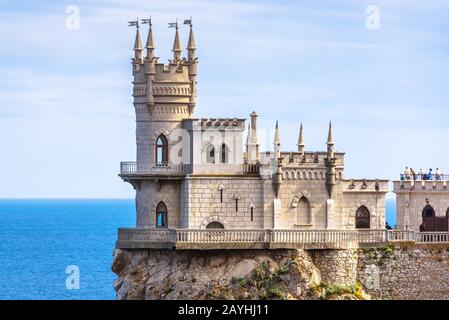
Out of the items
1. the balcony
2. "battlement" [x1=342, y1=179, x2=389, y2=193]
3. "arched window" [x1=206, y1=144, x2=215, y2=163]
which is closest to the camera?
the balcony

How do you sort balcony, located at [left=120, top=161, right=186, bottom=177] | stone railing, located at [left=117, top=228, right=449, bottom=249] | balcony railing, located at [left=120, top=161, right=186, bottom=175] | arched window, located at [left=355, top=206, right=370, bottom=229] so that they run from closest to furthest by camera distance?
stone railing, located at [left=117, top=228, right=449, bottom=249], balcony, located at [left=120, top=161, right=186, bottom=177], balcony railing, located at [left=120, top=161, right=186, bottom=175], arched window, located at [left=355, top=206, right=370, bottom=229]

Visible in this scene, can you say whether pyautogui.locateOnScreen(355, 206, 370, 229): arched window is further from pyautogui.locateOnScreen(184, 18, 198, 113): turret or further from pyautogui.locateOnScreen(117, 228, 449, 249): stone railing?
pyautogui.locateOnScreen(184, 18, 198, 113): turret

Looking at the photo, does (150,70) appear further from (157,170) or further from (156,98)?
(157,170)

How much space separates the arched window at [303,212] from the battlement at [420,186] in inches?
253

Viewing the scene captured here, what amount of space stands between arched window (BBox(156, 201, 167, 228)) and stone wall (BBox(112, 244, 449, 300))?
1.57 metres

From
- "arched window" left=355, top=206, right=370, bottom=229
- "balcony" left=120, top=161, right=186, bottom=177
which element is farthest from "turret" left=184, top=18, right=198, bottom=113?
"arched window" left=355, top=206, right=370, bottom=229

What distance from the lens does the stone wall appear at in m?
91.2

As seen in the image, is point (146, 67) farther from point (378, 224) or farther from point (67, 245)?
point (67, 245)

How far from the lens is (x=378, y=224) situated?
9544 centimetres

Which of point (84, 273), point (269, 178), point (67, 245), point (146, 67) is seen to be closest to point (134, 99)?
point (146, 67)

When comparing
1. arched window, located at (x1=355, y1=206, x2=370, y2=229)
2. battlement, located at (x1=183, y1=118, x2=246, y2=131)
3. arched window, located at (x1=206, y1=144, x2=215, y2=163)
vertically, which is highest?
battlement, located at (x1=183, y1=118, x2=246, y2=131)

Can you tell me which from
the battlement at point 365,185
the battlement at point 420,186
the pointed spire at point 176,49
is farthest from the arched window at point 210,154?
the battlement at point 420,186

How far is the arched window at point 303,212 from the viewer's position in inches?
3701
